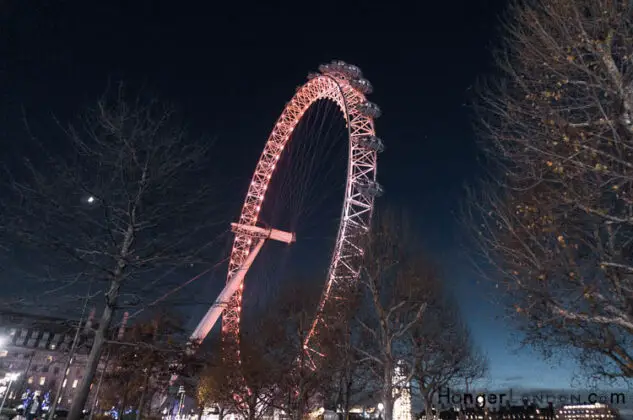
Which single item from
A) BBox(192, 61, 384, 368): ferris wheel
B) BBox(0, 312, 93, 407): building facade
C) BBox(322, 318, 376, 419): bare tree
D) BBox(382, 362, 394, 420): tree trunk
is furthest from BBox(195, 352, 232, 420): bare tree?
BBox(0, 312, 93, 407): building facade

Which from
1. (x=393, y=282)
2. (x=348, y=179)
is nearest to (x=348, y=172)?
(x=348, y=179)

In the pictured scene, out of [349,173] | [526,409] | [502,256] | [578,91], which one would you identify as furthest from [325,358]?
[526,409]

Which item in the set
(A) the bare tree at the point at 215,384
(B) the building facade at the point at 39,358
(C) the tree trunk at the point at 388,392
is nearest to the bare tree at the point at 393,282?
(C) the tree trunk at the point at 388,392

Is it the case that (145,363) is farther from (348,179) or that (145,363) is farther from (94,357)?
(94,357)

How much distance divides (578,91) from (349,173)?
2009 centimetres

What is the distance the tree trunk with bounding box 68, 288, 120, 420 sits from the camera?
778cm

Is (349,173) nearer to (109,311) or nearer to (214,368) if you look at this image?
(214,368)

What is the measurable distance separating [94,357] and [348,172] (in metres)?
20.7

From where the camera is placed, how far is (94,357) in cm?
819

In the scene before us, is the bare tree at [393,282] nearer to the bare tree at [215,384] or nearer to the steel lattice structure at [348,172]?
the steel lattice structure at [348,172]

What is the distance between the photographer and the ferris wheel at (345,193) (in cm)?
2358

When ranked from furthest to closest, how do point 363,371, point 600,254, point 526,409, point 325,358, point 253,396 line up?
point 526,409
point 253,396
point 363,371
point 325,358
point 600,254

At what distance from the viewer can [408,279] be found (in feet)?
55.8

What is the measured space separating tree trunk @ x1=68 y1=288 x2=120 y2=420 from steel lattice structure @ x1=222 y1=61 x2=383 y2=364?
11191 millimetres
